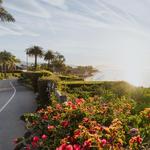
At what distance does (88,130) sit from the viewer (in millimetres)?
6293

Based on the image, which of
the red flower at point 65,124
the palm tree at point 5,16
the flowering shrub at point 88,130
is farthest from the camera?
the palm tree at point 5,16

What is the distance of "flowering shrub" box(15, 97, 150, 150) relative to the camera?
5672mm

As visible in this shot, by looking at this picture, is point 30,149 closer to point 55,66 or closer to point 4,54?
point 4,54

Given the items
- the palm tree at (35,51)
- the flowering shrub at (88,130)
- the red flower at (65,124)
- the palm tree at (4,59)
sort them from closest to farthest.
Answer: the flowering shrub at (88,130) < the red flower at (65,124) < the palm tree at (4,59) < the palm tree at (35,51)

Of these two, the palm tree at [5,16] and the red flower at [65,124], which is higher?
the palm tree at [5,16]

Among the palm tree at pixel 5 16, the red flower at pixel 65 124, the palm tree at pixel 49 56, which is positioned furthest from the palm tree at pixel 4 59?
the red flower at pixel 65 124

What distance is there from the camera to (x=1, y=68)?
95000 mm

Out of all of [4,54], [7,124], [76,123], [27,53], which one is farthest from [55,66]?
[76,123]

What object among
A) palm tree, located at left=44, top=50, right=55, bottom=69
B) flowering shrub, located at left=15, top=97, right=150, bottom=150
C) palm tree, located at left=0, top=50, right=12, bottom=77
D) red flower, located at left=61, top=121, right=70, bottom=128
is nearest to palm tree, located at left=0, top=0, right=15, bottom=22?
flowering shrub, located at left=15, top=97, right=150, bottom=150

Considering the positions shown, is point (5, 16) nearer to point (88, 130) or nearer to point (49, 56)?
point (88, 130)

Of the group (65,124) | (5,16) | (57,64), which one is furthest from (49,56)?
(65,124)

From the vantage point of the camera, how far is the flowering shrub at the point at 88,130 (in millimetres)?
5672

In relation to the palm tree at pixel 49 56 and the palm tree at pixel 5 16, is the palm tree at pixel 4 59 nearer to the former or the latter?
the palm tree at pixel 49 56

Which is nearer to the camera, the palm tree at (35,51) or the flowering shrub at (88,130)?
the flowering shrub at (88,130)
